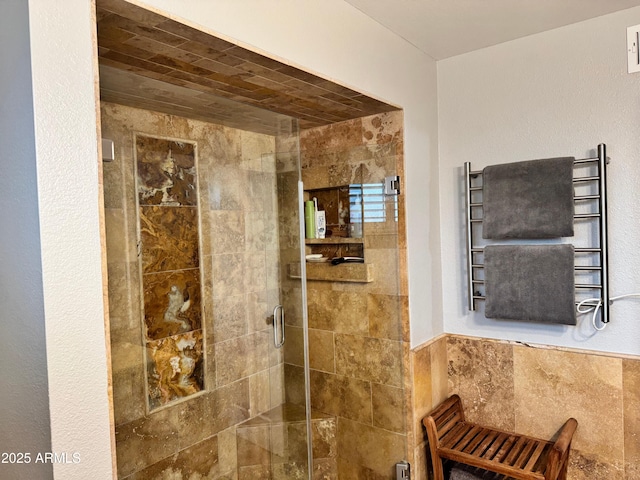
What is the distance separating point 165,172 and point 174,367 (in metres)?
0.75

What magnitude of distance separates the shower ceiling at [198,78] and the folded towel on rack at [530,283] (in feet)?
2.90

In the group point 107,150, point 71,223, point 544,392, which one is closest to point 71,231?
point 71,223

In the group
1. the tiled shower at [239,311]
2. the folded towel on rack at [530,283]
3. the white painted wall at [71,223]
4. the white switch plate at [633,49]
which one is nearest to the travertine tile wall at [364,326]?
the tiled shower at [239,311]

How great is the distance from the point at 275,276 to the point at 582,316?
54.9 inches

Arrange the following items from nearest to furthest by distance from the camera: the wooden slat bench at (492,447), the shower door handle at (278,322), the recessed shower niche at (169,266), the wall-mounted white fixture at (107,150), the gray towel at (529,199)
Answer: the wall-mounted white fixture at (107,150)
the recessed shower niche at (169,266)
the wooden slat bench at (492,447)
the gray towel at (529,199)
the shower door handle at (278,322)

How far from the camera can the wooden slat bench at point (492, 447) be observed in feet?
5.80

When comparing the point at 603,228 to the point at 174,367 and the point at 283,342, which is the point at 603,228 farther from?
the point at 174,367

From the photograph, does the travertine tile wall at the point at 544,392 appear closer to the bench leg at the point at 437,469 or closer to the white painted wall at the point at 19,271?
the bench leg at the point at 437,469

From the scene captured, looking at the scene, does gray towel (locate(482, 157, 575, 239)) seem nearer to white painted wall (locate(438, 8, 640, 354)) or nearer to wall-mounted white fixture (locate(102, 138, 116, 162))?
white painted wall (locate(438, 8, 640, 354))

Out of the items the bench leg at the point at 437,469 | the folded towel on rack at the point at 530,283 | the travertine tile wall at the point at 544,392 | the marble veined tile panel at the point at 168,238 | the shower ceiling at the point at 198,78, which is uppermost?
the shower ceiling at the point at 198,78

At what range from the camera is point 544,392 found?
204 cm

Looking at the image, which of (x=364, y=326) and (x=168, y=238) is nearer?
(x=168, y=238)

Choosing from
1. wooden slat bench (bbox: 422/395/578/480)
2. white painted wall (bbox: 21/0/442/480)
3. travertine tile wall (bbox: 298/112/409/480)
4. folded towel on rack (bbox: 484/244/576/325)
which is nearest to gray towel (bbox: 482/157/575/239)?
folded towel on rack (bbox: 484/244/576/325)

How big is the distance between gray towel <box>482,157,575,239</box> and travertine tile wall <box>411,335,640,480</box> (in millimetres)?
574
